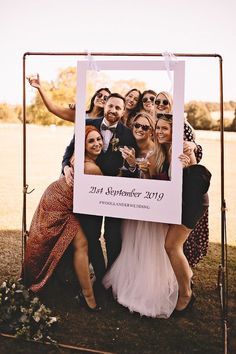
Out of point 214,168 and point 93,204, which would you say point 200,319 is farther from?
point 214,168

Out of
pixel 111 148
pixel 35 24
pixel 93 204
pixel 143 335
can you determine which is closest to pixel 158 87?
pixel 111 148

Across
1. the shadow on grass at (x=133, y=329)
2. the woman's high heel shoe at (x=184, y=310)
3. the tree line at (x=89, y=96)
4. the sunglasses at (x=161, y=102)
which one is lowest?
the shadow on grass at (x=133, y=329)

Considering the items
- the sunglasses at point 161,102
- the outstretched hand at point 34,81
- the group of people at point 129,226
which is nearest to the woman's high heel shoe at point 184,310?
the group of people at point 129,226

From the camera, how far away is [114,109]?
3.59m

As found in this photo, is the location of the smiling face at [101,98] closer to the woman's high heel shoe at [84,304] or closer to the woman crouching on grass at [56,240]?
the woman crouching on grass at [56,240]

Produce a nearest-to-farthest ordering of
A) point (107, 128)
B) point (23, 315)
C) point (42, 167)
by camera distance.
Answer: point (107, 128)
point (23, 315)
point (42, 167)

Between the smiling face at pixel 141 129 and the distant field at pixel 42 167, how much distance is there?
5.31ft

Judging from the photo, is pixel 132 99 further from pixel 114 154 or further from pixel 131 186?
pixel 131 186

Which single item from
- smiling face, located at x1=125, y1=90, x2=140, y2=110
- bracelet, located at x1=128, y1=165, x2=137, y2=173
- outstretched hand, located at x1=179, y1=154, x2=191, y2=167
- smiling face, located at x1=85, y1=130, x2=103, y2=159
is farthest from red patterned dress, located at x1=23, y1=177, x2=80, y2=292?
outstretched hand, located at x1=179, y1=154, x2=191, y2=167

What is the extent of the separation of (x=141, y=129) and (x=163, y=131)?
17 cm

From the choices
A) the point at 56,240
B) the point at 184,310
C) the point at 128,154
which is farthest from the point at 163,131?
the point at 184,310

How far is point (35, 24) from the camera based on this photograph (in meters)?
5.07

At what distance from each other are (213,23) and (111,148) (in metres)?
1.75

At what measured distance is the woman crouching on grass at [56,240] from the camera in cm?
A: 394
